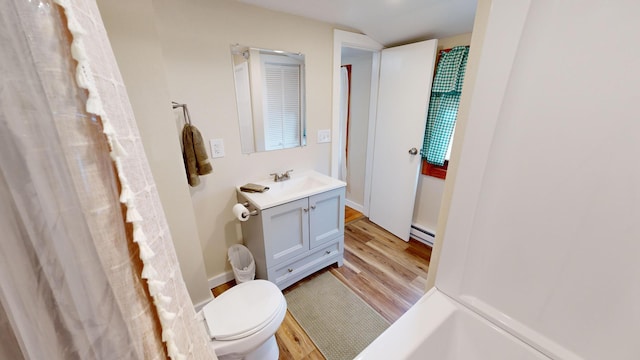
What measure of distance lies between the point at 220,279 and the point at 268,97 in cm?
149

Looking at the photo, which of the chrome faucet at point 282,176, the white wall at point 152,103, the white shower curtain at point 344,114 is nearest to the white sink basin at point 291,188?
the chrome faucet at point 282,176

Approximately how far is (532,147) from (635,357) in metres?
0.69

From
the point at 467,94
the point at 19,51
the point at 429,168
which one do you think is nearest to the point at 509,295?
the point at 467,94

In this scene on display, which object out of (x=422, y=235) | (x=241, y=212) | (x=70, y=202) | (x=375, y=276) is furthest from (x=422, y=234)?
(x=70, y=202)

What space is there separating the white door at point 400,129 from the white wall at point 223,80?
0.65 m

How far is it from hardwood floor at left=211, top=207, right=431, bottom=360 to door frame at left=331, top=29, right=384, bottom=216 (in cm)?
62

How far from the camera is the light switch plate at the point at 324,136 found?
212 cm

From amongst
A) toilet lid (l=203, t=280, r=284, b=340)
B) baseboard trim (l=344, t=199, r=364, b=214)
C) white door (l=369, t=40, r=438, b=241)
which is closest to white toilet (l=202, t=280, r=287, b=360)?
toilet lid (l=203, t=280, r=284, b=340)

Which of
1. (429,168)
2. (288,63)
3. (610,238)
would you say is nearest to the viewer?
(610,238)

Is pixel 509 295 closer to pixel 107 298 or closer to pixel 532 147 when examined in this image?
pixel 532 147

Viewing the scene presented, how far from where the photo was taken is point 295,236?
1.73 metres

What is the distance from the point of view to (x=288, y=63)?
1.80 metres

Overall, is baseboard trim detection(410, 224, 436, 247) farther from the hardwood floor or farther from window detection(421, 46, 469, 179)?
window detection(421, 46, 469, 179)

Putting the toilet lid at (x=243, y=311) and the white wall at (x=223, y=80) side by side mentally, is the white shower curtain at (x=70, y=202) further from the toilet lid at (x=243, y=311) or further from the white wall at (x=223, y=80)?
the white wall at (x=223, y=80)
